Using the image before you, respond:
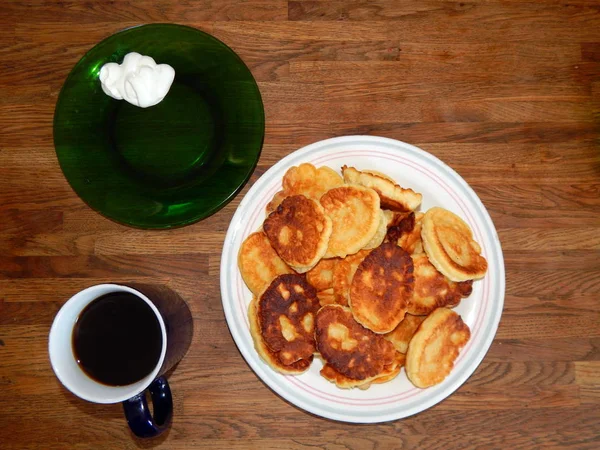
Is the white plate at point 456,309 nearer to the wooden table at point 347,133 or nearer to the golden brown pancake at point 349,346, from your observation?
the golden brown pancake at point 349,346

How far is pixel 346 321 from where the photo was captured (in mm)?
1363

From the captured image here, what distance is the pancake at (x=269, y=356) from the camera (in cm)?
136

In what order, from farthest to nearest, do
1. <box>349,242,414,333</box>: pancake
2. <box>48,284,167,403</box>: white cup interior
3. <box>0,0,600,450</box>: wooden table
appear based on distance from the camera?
1. <box>0,0,600,450</box>: wooden table
2. <box>349,242,414,333</box>: pancake
3. <box>48,284,167,403</box>: white cup interior

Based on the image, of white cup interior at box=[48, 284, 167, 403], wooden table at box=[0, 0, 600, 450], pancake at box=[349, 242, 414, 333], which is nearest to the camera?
white cup interior at box=[48, 284, 167, 403]

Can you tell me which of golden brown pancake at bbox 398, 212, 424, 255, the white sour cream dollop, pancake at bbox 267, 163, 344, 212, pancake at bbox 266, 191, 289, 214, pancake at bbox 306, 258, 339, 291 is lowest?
pancake at bbox 306, 258, 339, 291

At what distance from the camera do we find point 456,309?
1434 millimetres

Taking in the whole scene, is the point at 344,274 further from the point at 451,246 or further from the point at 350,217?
the point at 451,246

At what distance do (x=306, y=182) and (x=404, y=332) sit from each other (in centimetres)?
45

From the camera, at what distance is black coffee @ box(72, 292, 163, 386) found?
1276mm

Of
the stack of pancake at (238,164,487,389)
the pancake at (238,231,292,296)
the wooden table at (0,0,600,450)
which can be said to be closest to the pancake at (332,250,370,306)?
the stack of pancake at (238,164,487,389)

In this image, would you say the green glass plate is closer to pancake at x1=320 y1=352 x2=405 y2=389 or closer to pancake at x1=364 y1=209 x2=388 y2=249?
pancake at x1=364 y1=209 x2=388 y2=249

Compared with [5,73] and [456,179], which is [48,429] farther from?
[456,179]

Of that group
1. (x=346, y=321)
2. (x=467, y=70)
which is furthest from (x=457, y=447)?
(x=467, y=70)

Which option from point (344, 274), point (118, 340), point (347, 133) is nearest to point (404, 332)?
point (344, 274)
